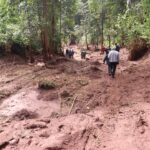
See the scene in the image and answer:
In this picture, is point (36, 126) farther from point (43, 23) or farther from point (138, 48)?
point (138, 48)

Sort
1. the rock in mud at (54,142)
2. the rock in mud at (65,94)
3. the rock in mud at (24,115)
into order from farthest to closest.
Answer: the rock in mud at (65,94), the rock in mud at (24,115), the rock in mud at (54,142)

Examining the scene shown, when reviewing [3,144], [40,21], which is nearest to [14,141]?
[3,144]

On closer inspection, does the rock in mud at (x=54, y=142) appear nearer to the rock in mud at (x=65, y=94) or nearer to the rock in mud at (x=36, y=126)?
the rock in mud at (x=36, y=126)

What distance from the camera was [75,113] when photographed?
41.2ft

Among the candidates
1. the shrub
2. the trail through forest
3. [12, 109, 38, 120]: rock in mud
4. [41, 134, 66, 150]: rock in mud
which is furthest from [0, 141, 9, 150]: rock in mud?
the shrub

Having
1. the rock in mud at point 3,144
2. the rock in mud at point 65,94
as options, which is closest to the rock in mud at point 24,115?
the rock in mud at point 3,144

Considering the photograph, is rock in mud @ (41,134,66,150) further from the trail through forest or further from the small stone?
the small stone

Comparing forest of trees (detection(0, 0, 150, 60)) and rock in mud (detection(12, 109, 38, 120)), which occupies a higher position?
forest of trees (detection(0, 0, 150, 60))

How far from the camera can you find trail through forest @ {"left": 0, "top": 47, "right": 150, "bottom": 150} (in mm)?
10234

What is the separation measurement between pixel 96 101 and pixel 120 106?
104 centimetres

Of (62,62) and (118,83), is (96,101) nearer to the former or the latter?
(118,83)

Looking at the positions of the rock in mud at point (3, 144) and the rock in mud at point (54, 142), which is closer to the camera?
the rock in mud at point (54, 142)

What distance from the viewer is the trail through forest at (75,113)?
10.2 m

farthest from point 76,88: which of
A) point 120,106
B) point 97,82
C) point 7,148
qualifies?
point 7,148
